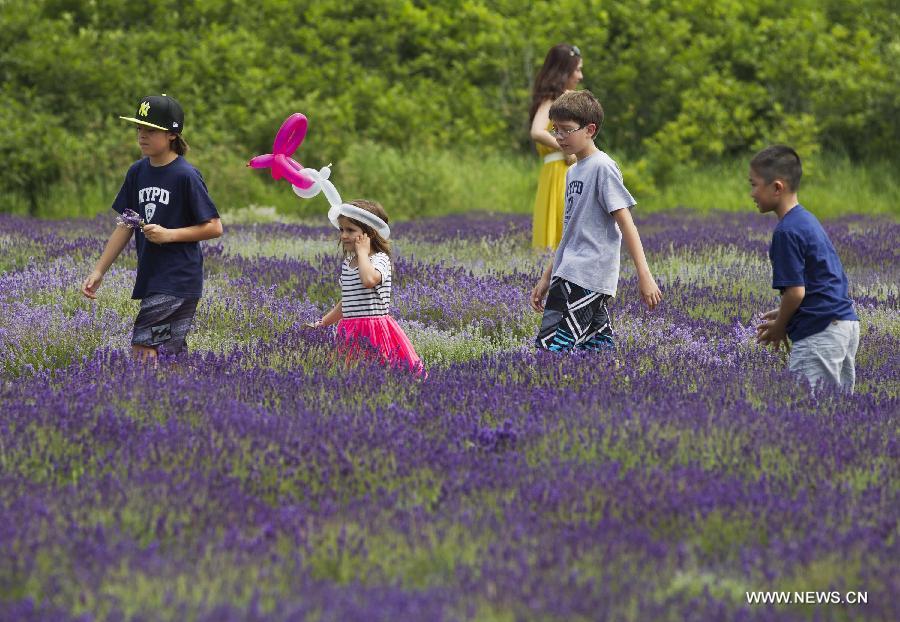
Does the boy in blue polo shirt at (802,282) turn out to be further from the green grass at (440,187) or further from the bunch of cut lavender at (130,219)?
the green grass at (440,187)

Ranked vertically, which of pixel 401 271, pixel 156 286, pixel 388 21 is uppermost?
pixel 388 21

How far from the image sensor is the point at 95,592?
279 centimetres

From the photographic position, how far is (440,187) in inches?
651

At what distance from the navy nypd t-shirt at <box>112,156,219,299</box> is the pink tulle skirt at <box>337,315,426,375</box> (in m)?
0.73

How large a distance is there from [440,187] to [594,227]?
1087cm

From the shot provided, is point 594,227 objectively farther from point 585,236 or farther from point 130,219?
point 130,219

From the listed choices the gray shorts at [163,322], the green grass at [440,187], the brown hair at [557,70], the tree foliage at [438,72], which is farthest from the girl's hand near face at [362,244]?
the tree foliage at [438,72]

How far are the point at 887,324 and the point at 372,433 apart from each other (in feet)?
14.1

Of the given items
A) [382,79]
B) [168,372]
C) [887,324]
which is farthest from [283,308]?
[382,79]

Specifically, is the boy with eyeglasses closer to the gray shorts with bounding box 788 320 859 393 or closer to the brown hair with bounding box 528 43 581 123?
the gray shorts with bounding box 788 320 859 393

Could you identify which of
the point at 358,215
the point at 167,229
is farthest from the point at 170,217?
the point at 358,215

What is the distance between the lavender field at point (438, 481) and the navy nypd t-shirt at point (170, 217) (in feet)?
1.23

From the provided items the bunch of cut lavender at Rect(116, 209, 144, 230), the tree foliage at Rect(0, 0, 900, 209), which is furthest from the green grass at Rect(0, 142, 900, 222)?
the bunch of cut lavender at Rect(116, 209, 144, 230)

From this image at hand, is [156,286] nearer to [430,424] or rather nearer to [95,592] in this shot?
[430,424]
